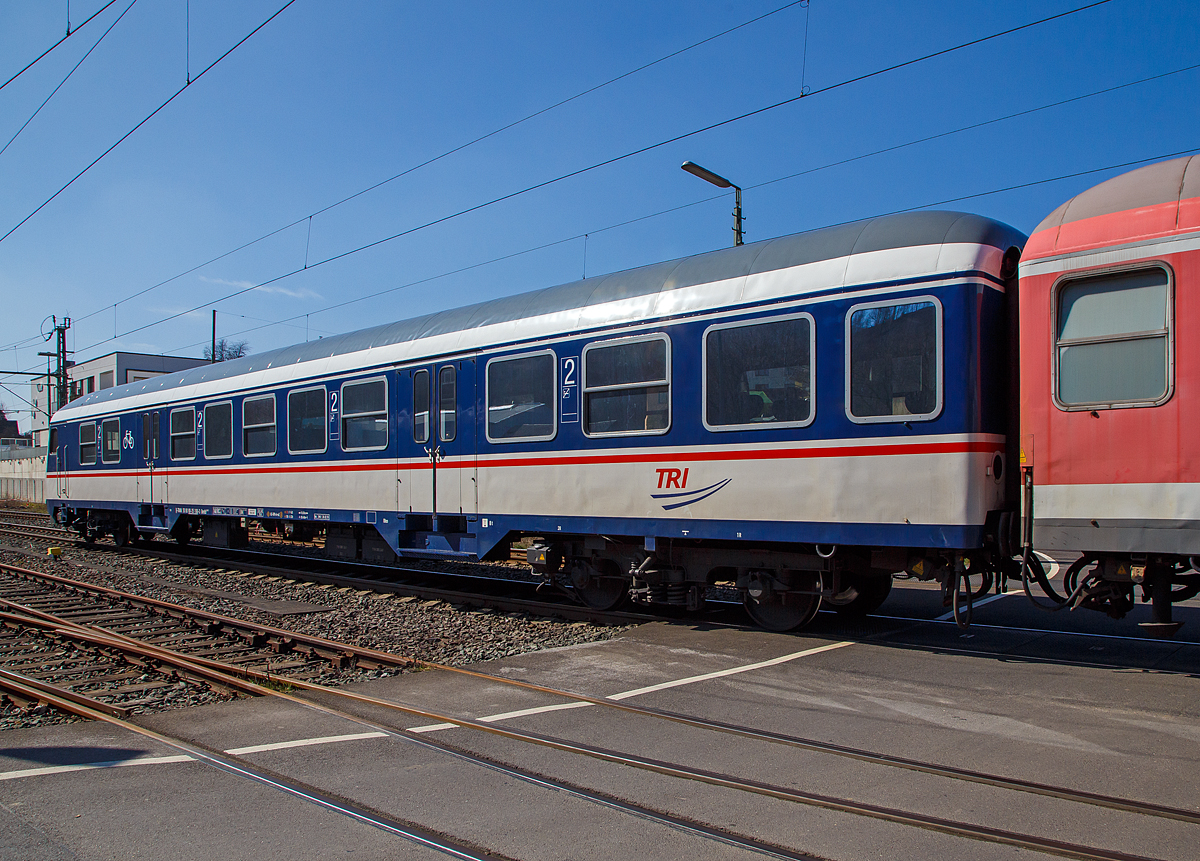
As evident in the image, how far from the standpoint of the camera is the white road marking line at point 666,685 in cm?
571

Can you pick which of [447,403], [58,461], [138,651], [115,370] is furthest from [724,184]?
[115,370]

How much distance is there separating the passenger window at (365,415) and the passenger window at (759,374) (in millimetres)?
5335

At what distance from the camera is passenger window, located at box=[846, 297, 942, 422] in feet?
22.2

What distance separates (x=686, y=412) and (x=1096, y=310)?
3.54 metres

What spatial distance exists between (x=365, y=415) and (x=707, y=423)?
5.77 metres

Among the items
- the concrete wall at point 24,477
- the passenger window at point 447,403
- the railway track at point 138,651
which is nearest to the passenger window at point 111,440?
the railway track at point 138,651

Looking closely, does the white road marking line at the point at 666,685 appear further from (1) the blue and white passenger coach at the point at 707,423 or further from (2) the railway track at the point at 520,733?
(1) the blue and white passenger coach at the point at 707,423

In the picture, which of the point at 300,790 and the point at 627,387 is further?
the point at 627,387

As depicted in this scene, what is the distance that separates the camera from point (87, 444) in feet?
64.3

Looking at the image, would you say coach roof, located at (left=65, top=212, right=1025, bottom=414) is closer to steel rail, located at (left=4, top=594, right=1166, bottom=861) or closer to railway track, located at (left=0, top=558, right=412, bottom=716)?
railway track, located at (left=0, top=558, right=412, bottom=716)

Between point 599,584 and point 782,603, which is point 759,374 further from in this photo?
point 599,584

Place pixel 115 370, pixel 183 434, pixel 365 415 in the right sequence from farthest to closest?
pixel 115 370 → pixel 183 434 → pixel 365 415

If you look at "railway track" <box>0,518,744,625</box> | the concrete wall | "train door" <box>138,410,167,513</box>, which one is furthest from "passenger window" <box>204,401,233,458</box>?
the concrete wall

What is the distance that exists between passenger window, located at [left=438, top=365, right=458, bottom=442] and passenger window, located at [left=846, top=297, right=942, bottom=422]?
524 centimetres
